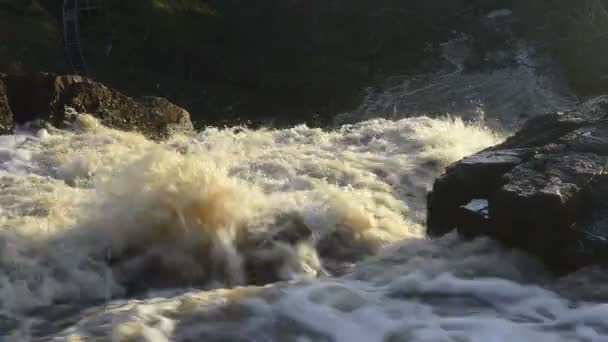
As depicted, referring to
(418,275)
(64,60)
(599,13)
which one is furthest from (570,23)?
(418,275)

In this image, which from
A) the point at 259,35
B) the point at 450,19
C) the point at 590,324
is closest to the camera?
the point at 590,324

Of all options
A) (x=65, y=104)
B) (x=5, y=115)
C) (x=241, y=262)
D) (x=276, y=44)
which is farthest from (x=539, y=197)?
(x=276, y=44)

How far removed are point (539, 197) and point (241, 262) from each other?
3293 mm

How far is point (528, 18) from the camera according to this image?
34.5m

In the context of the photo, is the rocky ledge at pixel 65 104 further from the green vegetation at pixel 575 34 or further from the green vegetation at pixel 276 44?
the green vegetation at pixel 575 34

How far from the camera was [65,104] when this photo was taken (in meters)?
12.8

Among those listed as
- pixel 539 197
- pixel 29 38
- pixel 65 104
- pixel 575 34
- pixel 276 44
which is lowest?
pixel 539 197

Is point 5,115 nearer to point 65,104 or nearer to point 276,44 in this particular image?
point 65,104

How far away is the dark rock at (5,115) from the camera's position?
1210 cm

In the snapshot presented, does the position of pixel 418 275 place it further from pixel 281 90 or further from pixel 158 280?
pixel 281 90

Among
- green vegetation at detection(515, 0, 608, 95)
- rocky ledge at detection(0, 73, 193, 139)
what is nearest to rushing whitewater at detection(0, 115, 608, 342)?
rocky ledge at detection(0, 73, 193, 139)

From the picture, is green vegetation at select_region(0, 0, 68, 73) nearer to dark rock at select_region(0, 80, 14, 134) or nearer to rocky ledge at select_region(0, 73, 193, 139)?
rocky ledge at select_region(0, 73, 193, 139)

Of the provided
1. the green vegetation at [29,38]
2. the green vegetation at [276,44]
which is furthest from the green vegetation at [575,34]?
the green vegetation at [29,38]

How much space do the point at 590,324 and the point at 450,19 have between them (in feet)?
101
